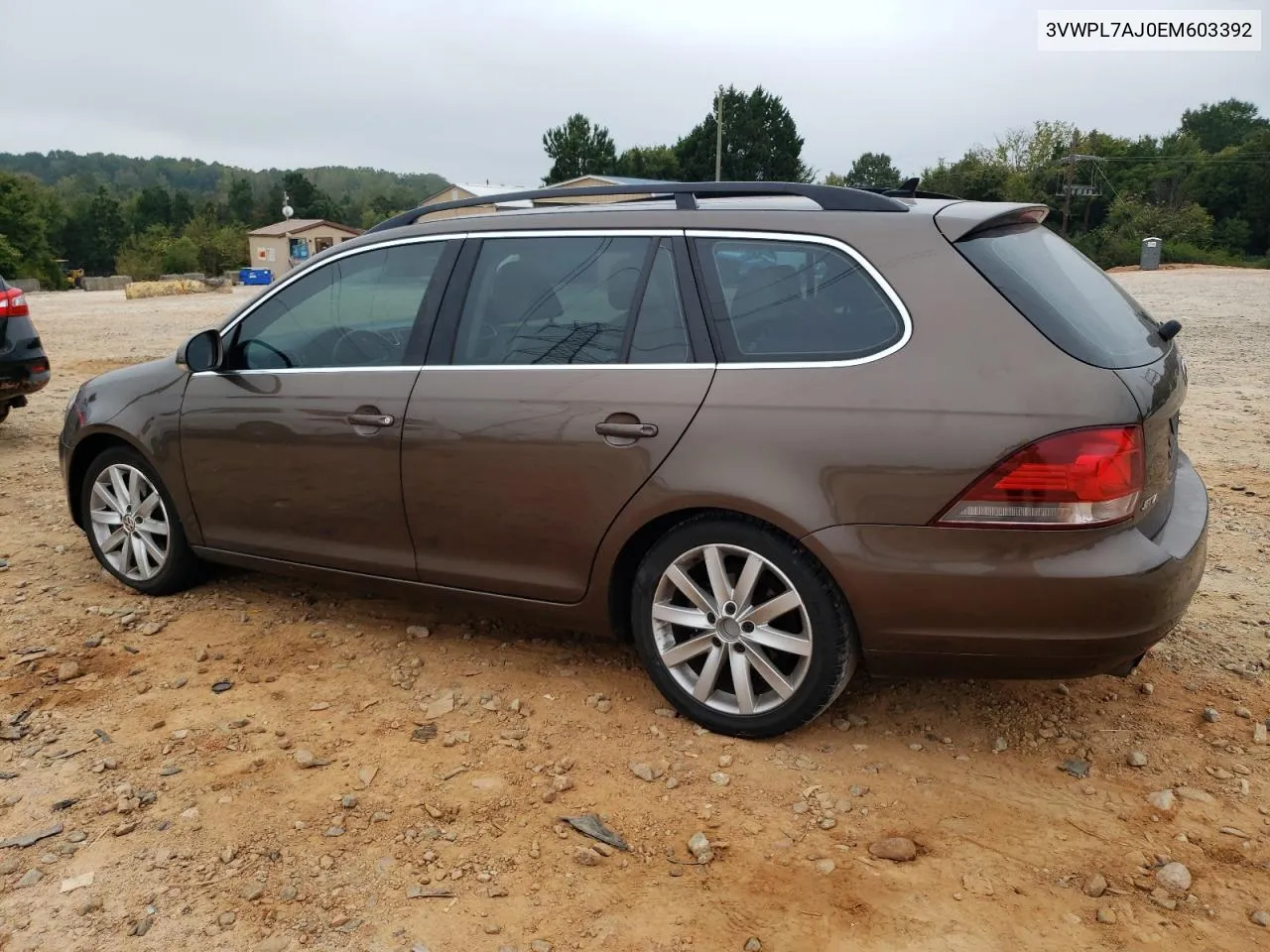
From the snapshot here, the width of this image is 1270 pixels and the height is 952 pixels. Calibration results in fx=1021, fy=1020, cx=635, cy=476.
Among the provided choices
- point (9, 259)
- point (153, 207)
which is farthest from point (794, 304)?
point (153, 207)

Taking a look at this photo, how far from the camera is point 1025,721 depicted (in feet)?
11.5

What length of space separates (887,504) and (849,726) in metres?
0.93

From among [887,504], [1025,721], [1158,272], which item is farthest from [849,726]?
[1158,272]

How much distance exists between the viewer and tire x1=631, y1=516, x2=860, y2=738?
3.11 meters

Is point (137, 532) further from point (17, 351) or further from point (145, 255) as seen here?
point (145, 255)

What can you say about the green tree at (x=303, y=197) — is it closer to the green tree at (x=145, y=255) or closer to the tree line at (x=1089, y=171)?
the green tree at (x=145, y=255)

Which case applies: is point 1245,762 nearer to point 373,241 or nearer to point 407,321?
point 407,321

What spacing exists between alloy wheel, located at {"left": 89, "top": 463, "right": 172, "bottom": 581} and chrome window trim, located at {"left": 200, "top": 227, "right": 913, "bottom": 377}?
73 cm

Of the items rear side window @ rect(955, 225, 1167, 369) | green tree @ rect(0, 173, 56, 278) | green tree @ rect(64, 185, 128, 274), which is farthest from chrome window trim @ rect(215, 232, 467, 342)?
green tree @ rect(64, 185, 128, 274)

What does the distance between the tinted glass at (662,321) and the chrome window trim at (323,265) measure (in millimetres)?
864

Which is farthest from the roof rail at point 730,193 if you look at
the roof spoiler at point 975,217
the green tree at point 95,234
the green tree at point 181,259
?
the green tree at point 95,234

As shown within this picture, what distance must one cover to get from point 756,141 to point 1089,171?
2648cm

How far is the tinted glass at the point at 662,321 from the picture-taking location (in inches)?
131

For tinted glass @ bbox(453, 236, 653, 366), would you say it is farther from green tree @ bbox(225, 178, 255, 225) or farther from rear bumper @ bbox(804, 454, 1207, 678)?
green tree @ bbox(225, 178, 255, 225)
